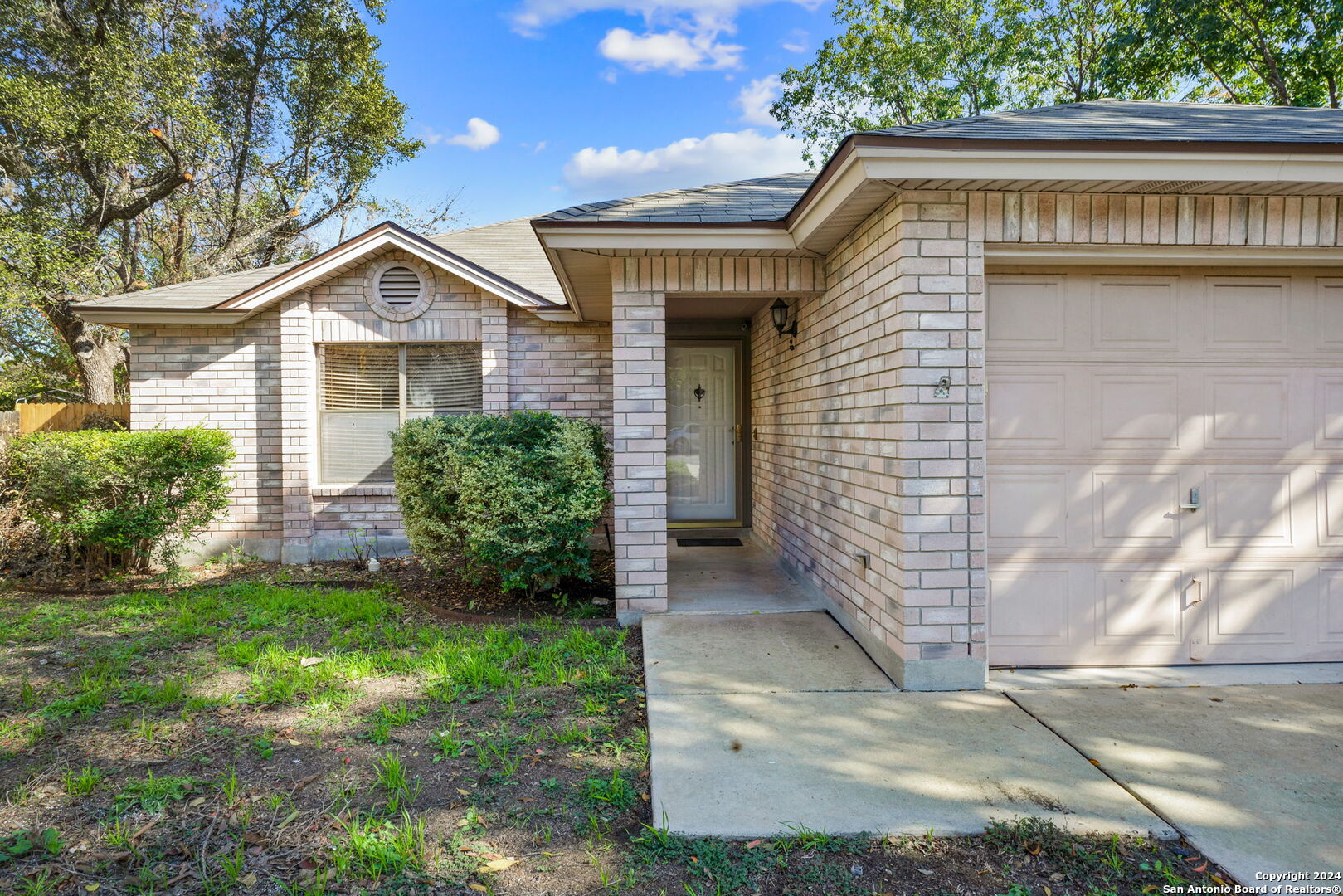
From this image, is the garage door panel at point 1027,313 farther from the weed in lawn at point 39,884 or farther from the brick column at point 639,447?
the weed in lawn at point 39,884

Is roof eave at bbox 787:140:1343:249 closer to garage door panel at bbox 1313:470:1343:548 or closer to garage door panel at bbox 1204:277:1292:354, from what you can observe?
garage door panel at bbox 1204:277:1292:354

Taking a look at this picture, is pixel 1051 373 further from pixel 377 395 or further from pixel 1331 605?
pixel 377 395

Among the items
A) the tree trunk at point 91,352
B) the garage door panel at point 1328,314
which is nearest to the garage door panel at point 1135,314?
the garage door panel at point 1328,314

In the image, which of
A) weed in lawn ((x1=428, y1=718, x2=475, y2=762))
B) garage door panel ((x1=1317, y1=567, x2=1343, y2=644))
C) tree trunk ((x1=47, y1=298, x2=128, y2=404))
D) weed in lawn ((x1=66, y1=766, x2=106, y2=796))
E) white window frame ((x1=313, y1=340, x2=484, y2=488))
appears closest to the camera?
weed in lawn ((x1=66, y1=766, x2=106, y2=796))

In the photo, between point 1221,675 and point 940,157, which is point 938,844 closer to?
point 1221,675

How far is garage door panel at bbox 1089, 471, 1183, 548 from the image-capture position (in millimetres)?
3871

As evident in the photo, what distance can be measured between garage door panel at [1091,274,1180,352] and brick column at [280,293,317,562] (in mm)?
7230

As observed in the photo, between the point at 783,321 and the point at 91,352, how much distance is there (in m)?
13.0

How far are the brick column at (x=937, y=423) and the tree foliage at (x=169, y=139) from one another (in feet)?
41.7

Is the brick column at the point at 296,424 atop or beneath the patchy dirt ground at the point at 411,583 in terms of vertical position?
atop

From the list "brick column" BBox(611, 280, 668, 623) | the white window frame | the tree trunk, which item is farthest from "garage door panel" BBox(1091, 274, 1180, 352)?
the tree trunk

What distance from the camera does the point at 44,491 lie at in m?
6.16

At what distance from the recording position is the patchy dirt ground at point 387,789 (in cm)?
218

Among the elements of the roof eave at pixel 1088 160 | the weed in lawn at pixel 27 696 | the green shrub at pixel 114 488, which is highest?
the roof eave at pixel 1088 160
